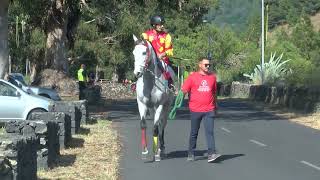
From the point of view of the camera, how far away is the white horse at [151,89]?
42.6 ft

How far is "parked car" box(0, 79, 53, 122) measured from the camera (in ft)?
68.0

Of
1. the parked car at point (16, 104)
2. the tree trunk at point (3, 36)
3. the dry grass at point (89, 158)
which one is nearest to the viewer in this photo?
the dry grass at point (89, 158)

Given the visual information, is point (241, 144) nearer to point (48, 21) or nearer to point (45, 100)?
point (45, 100)

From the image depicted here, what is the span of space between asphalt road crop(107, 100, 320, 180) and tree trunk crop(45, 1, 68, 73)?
40.7 ft

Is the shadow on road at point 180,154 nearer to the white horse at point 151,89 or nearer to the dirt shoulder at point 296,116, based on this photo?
the white horse at point 151,89

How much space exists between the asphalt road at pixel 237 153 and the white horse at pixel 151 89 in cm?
60

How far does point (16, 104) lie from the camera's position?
2083 centimetres

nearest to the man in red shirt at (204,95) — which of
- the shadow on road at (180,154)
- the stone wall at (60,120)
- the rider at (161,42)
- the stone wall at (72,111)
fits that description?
the rider at (161,42)

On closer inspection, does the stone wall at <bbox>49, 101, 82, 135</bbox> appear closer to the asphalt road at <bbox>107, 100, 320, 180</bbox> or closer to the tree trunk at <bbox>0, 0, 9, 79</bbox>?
the asphalt road at <bbox>107, 100, 320, 180</bbox>

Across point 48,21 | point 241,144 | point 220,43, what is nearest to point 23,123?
point 241,144

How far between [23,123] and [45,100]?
359 inches

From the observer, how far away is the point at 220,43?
258 ft

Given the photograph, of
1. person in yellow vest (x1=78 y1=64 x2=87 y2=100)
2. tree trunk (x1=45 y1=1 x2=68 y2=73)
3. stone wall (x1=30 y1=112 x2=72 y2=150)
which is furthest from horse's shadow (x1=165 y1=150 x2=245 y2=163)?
tree trunk (x1=45 y1=1 x2=68 y2=73)

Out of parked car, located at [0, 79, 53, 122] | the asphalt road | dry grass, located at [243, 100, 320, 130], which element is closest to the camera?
the asphalt road
